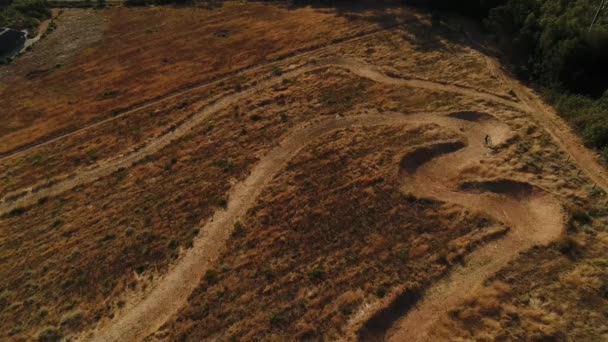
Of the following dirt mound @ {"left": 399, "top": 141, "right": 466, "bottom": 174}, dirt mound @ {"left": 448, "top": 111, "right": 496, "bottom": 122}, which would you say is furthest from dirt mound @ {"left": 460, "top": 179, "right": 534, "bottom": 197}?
dirt mound @ {"left": 448, "top": 111, "right": 496, "bottom": 122}

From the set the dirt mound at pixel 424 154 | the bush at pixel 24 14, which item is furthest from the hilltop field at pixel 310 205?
the bush at pixel 24 14

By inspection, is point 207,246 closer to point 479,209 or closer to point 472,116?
point 479,209

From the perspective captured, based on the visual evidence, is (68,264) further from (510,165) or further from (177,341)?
(510,165)

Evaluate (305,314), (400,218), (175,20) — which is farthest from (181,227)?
(175,20)

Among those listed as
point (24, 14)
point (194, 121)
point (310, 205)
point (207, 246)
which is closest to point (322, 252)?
point (310, 205)

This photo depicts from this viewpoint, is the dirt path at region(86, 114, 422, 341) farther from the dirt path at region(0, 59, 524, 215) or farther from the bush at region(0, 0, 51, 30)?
the bush at region(0, 0, 51, 30)

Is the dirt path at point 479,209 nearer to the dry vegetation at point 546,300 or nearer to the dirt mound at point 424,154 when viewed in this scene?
the dirt mound at point 424,154
